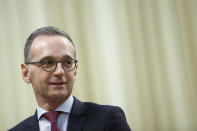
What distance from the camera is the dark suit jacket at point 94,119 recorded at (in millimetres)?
1235

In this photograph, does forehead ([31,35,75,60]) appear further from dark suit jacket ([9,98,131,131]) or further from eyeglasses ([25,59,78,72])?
dark suit jacket ([9,98,131,131])

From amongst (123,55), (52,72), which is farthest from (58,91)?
(123,55)

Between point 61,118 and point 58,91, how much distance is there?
0.15 m

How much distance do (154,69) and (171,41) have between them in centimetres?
26

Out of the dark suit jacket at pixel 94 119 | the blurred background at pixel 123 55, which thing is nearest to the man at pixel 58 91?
the dark suit jacket at pixel 94 119

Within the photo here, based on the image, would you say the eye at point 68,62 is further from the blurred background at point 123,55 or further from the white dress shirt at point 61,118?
the blurred background at point 123,55

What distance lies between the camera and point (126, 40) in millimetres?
2273

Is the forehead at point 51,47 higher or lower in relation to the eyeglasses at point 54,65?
higher

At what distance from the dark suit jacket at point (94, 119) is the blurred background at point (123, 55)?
875mm

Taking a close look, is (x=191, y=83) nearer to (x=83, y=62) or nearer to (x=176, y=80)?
(x=176, y=80)

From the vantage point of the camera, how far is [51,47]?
4.09 ft

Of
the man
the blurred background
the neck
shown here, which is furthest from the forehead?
the blurred background

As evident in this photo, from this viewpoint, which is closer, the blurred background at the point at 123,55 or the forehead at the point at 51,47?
the forehead at the point at 51,47

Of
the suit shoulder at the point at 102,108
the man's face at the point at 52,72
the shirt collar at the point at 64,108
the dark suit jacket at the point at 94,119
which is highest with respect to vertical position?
the man's face at the point at 52,72
